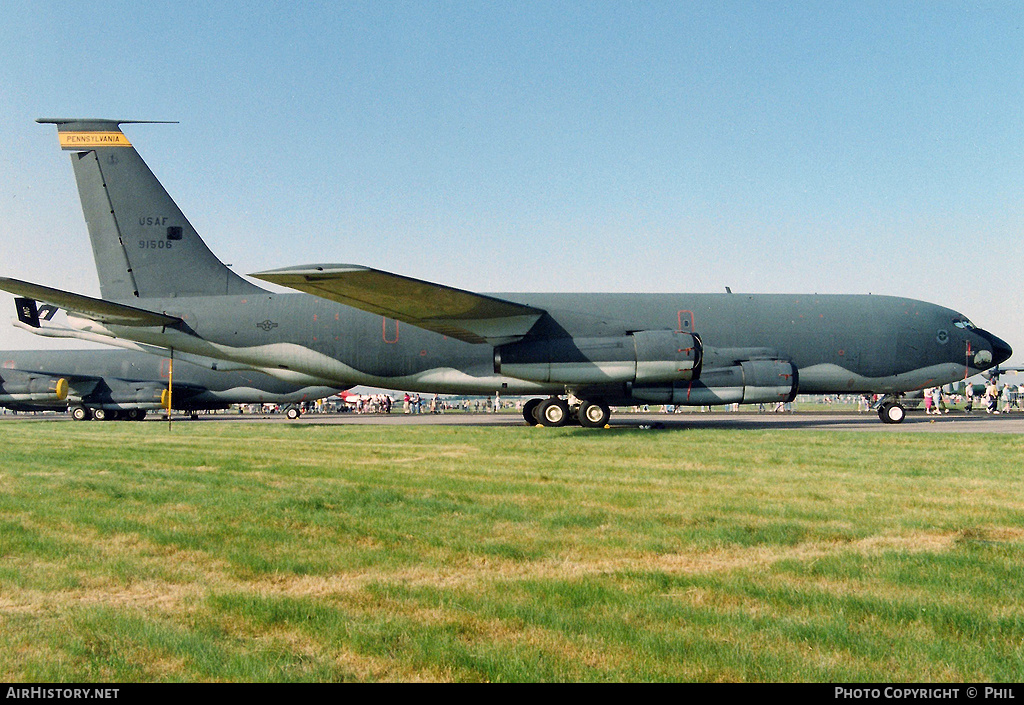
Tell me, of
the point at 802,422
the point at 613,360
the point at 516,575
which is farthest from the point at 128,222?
the point at 802,422

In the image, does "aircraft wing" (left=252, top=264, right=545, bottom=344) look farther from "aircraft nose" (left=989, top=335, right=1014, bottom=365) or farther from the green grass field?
"aircraft nose" (left=989, top=335, right=1014, bottom=365)

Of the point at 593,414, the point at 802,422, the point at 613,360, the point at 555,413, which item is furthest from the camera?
the point at 802,422

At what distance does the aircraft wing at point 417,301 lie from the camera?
589 inches

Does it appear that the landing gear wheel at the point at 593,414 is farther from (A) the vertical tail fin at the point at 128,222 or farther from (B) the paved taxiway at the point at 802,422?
(A) the vertical tail fin at the point at 128,222

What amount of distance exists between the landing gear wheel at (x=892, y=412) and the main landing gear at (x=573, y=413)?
10.4m

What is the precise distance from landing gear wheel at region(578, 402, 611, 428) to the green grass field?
37.0 ft

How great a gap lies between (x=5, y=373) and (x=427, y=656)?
1794 inches

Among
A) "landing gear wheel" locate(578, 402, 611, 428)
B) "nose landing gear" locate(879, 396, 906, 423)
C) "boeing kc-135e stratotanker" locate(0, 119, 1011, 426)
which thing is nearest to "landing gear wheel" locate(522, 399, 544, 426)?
"boeing kc-135e stratotanker" locate(0, 119, 1011, 426)

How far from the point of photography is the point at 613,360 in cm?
1912

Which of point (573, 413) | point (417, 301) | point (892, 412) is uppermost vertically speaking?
point (417, 301)

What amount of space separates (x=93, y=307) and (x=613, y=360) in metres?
14.4

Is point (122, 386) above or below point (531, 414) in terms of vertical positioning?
above

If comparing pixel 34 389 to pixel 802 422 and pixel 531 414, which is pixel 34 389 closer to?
pixel 531 414

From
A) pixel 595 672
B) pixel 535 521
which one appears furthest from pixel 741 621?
pixel 535 521
